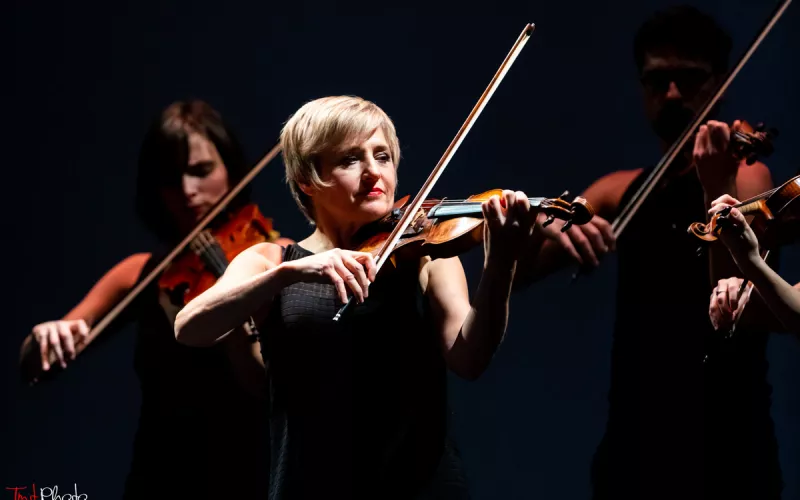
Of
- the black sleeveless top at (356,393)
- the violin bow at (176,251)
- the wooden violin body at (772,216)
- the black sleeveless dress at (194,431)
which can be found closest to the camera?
the wooden violin body at (772,216)

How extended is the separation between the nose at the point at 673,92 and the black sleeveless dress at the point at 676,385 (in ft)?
0.51

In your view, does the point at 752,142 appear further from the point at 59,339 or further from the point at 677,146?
the point at 59,339

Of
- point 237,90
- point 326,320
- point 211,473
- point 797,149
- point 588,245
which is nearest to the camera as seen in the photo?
point 326,320

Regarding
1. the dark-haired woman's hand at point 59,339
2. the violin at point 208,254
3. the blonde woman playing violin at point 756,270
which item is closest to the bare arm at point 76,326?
the dark-haired woman's hand at point 59,339

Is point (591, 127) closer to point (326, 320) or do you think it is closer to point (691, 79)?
point (691, 79)

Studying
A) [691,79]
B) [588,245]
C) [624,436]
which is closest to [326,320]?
[588,245]

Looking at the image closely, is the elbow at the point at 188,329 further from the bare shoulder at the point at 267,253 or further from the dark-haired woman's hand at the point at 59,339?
the dark-haired woman's hand at the point at 59,339

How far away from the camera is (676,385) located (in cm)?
185

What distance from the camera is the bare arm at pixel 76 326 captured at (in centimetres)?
205

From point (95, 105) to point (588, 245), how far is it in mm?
1361

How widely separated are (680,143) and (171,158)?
3.57 ft

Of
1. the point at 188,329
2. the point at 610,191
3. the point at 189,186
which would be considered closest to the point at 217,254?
the point at 189,186

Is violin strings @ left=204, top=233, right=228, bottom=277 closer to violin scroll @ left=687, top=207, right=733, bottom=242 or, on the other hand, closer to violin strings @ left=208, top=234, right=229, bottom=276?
violin strings @ left=208, top=234, right=229, bottom=276

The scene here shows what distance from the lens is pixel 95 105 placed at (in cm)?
250
